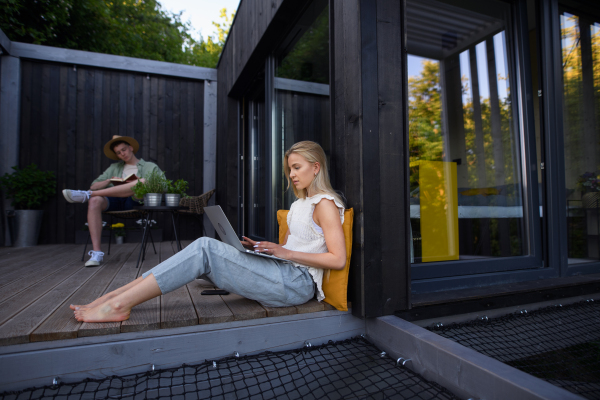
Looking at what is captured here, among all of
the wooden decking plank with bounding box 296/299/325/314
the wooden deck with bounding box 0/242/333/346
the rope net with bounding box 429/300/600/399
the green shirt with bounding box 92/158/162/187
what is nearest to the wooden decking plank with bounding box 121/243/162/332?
the wooden deck with bounding box 0/242/333/346

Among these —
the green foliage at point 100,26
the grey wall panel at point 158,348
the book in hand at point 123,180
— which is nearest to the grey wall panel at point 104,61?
the green foliage at point 100,26

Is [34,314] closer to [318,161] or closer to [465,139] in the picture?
[318,161]

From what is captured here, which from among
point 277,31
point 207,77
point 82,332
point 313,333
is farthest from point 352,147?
point 207,77

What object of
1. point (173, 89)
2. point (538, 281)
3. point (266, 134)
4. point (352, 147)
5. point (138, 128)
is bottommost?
point (538, 281)

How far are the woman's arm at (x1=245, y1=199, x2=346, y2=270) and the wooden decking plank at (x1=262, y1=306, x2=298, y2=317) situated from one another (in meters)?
0.21

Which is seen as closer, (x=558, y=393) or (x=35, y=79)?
(x=558, y=393)

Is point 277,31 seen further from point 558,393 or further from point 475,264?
point 558,393

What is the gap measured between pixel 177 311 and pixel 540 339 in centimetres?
163

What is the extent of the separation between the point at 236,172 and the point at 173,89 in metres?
1.71

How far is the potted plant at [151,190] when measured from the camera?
2.62 meters

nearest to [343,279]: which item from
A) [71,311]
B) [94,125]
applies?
[71,311]

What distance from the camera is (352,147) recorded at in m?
1.54

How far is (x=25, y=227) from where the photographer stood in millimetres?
3951

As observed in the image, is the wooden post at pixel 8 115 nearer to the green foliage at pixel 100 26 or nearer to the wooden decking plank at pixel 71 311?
the green foliage at pixel 100 26
